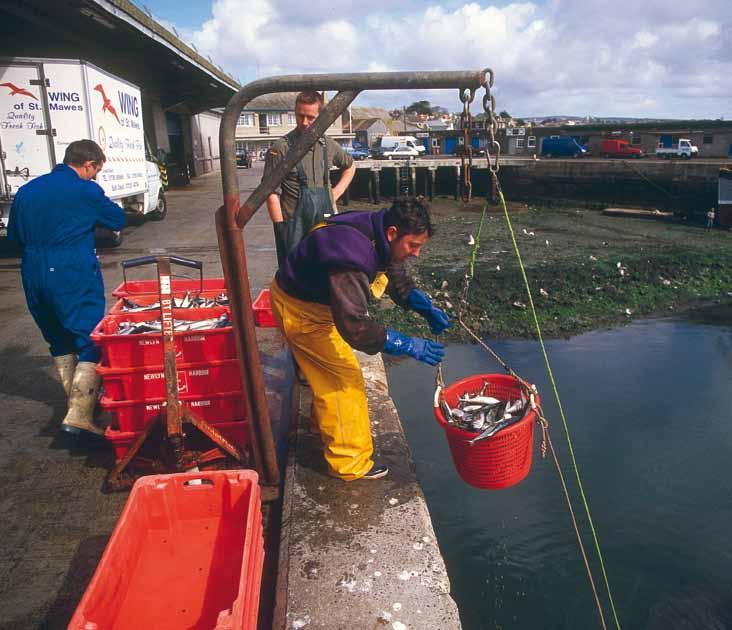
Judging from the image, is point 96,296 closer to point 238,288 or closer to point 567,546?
point 238,288

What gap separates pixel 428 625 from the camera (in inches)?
102

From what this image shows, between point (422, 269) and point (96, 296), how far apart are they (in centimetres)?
935

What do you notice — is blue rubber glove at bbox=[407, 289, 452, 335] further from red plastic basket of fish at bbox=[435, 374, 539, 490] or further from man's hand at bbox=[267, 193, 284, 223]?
man's hand at bbox=[267, 193, 284, 223]

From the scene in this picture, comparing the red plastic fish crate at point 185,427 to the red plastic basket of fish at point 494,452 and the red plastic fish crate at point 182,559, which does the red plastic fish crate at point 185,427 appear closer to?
the red plastic fish crate at point 182,559


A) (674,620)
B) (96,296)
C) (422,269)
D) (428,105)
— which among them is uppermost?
(428,105)

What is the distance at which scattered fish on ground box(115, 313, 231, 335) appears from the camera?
3758 mm

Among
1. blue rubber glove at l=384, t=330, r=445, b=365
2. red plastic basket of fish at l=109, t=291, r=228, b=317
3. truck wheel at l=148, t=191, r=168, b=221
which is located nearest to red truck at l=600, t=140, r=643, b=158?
truck wheel at l=148, t=191, r=168, b=221

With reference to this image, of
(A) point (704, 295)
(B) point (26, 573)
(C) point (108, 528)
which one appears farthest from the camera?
(A) point (704, 295)

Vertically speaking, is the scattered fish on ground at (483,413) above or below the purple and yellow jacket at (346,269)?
below

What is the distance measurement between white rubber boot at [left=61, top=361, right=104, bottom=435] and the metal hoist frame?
1.46 metres

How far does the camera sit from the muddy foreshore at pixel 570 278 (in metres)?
9.64

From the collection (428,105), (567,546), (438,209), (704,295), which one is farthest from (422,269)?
(428,105)

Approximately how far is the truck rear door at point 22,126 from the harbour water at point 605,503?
7636mm

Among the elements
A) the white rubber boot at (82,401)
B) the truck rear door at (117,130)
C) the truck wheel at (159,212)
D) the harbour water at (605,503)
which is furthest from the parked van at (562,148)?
the white rubber boot at (82,401)
